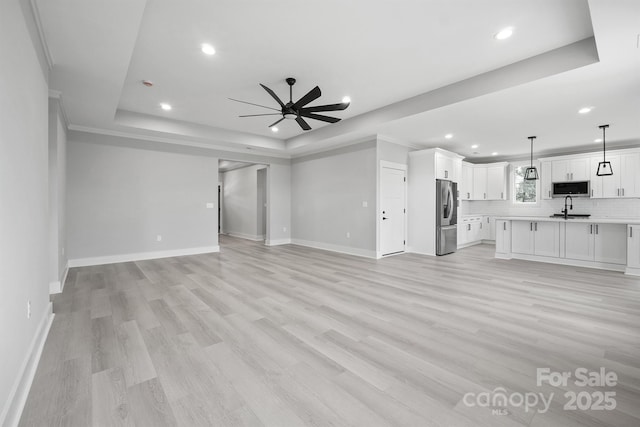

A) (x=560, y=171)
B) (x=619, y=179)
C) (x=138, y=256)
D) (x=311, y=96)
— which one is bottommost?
(x=138, y=256)

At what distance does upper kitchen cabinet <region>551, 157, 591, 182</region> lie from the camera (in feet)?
22.2

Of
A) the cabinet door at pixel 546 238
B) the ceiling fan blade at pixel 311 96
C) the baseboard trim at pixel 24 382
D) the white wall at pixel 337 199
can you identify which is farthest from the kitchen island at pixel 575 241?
the baseboard trim at pixel 24 382

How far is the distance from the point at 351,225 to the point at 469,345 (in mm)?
4436

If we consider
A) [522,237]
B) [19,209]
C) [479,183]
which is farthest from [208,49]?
[479,183]

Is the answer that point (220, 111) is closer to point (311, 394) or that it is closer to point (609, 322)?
point (311, 394)

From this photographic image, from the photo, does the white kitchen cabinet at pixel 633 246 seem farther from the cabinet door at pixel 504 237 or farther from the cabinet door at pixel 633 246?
the cabinet door at pixel 504 237

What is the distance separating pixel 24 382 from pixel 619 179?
398 inches

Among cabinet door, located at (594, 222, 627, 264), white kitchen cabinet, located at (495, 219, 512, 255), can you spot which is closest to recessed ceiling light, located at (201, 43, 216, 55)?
white kitchen cabinet, located at (495, 219, 512, 255)

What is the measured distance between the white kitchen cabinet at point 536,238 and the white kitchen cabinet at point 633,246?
3.30ft

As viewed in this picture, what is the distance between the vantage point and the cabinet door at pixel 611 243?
16.0 ft

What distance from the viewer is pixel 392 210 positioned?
21.1 feet

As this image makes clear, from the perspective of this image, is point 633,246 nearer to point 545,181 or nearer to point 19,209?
point 545,181

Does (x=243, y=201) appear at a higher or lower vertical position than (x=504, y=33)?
lower

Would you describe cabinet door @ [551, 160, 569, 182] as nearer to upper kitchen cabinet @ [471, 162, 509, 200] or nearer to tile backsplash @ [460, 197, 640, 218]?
tile backsplash @ [460, 197, 640, 218]
